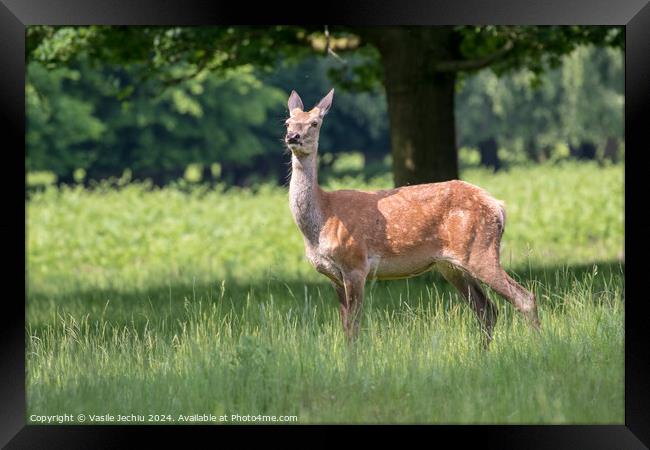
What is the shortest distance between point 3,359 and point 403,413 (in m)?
2.27

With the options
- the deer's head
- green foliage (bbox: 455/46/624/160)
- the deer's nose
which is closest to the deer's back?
the deer's head

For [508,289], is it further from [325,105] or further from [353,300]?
[325,105]

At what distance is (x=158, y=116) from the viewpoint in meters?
37.6

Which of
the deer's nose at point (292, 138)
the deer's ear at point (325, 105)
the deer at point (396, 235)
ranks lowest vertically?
the deer at point (396, 235)

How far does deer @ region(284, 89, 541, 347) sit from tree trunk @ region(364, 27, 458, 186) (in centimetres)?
351

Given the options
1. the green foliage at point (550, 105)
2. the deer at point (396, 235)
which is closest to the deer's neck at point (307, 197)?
the deer at point (396, 235)

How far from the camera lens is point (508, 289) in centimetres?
789

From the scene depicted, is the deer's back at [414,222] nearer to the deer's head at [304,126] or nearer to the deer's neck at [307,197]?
the deer's neck at [307,197]

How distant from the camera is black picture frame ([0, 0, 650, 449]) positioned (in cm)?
588

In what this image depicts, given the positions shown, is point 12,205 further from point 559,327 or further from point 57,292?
point 57,292

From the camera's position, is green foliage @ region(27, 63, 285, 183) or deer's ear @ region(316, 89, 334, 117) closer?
deer's ear @ region(316, 89, 334, 117)

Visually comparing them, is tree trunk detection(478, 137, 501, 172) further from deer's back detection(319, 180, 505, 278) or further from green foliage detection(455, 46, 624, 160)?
deer's back detection(319, 180, 505, 278)

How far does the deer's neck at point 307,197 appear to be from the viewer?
7.63 metres
